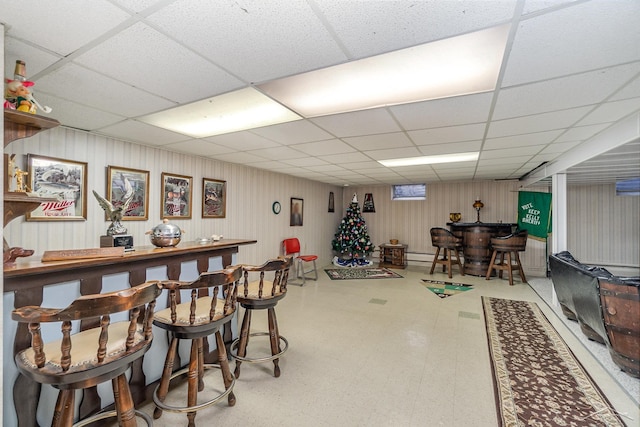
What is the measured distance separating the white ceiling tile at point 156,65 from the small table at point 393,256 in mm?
6596

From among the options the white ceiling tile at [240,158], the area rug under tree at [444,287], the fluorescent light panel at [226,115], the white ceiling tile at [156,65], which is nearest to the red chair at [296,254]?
the white ceiling tile at [240,158]

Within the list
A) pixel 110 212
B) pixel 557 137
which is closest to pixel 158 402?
pixel 110 212

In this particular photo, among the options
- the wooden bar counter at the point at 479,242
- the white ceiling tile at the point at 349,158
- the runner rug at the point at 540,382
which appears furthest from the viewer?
the wooden bar counter at the point at 479,242

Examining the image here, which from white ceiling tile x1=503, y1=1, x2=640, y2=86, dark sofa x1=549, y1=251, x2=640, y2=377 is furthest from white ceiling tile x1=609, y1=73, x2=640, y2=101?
dark sofa x1=549, y1=251, x2=640, y2=377

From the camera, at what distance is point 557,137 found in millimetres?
3244

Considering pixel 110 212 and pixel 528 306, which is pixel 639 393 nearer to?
pixel 528 306

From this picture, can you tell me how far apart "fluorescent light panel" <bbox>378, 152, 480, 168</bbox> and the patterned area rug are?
284 cm

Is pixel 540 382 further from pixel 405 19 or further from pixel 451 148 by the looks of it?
pixel 405 19

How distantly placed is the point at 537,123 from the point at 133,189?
458cm

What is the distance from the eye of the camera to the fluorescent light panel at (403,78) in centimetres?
157

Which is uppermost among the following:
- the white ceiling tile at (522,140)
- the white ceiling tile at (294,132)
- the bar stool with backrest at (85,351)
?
the white ceiling tile at (522,140)

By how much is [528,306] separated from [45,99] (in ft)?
21.0

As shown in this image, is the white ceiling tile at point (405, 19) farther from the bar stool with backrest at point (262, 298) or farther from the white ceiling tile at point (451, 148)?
the white ceiling tile at point (451, 148)

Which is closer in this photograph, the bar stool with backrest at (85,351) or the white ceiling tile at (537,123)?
the bar stool with backrest at (85,351)
